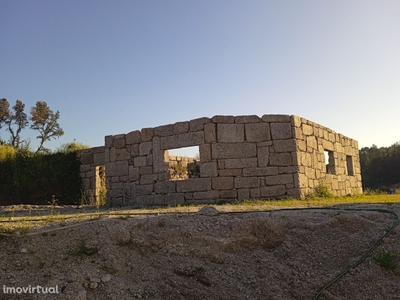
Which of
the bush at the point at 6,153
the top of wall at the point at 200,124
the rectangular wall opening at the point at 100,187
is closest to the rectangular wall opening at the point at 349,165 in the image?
the top of wall at the point at 200,124

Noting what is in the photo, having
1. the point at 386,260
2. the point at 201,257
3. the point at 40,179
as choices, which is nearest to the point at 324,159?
the point at 386,260

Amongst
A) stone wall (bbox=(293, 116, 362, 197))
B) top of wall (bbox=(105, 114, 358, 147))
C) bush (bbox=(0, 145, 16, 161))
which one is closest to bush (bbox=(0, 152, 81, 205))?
bush (bbox=(0, 145, 16, 161))

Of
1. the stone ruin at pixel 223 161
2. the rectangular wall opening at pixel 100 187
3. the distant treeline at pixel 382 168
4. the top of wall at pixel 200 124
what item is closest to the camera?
the stone ruin at pixel 223 161

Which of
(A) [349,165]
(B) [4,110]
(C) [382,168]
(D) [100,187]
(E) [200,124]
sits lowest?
(D) [100,187]

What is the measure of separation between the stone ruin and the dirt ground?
14.6 feet

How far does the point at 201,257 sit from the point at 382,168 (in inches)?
1079

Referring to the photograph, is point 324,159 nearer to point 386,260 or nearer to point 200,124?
point 200,124

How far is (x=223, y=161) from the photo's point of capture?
1052cm

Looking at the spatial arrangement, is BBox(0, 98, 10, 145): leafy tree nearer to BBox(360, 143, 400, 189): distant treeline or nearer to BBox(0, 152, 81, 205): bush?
BBox(0, 152, 81, 205): bush

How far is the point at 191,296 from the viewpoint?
420cm

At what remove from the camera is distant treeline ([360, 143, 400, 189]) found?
27969mm

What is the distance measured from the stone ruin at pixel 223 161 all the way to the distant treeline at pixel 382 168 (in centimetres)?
1795

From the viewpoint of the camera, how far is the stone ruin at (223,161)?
412 inches

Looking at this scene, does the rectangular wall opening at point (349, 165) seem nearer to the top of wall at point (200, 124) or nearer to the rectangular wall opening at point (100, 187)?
the top of wall at point (200, 124)
